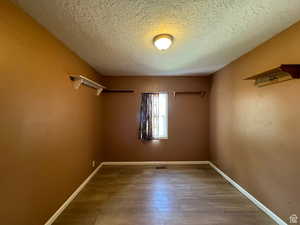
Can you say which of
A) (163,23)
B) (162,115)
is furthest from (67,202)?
(162,115)

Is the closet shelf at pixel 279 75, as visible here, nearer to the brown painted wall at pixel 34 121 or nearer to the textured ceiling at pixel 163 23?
the textured ceiling at pixel 163 23

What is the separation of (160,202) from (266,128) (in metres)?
1.90

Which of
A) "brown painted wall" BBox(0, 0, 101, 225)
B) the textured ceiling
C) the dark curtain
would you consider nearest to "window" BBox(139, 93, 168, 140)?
the dark curtain

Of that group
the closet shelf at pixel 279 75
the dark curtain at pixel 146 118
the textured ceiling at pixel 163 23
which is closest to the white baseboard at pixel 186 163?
the dark curtain at pixel 146 118

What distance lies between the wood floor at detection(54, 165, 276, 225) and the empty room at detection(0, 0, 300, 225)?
0.02m

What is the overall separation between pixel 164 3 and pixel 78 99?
2188 millimetres

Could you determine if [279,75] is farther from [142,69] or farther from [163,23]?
[142,69]

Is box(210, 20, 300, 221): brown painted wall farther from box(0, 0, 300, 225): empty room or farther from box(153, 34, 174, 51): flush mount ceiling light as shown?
box(153, 34, 174, 51): flush mount ceiling light

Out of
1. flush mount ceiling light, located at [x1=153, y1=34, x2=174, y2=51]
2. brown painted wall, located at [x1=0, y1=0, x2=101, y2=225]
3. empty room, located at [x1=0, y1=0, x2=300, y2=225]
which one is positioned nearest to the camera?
brown painted wall, located at [x1=0, y1=0, x2=101, y2=225]

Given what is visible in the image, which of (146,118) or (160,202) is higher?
(146,118)

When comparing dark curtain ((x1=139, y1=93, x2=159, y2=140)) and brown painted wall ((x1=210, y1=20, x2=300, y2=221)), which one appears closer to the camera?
brown painted wall ((x1=210, y1=20, x2=300, y2=221))

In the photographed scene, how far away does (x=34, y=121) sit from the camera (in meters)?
1.87

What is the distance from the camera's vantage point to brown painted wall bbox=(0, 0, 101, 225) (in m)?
1.50

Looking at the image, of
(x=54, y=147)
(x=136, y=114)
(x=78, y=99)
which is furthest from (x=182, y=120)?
(x=54, y=147)
